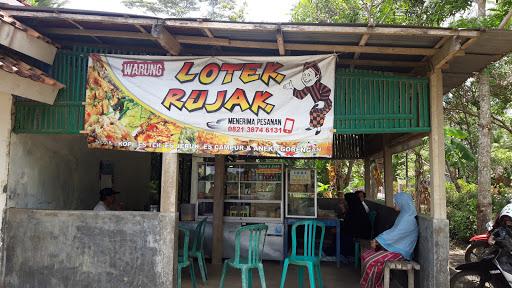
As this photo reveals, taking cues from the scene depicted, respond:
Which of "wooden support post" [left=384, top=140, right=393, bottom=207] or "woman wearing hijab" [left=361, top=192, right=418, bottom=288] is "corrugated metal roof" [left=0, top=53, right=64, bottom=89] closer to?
"woman wearing hijab" [left=361, top=192, right=418, bottom=288]

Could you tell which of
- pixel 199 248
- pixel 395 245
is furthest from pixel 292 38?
pixel 199 248

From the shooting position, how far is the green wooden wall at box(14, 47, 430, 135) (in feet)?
16.8

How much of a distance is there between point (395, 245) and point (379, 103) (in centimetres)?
184

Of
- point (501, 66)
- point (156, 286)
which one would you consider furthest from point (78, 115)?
point (501, 66)

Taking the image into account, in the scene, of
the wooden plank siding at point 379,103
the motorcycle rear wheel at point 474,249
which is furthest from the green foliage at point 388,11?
the motorcycle rear wheel at point 474,249

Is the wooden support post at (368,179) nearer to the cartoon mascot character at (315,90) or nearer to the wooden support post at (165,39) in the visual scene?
the cartoon mascot character at (315,90)

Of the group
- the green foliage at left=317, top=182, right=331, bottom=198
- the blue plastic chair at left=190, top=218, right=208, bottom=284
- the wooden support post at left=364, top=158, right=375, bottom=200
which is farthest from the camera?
the green foliage at left=317, top=182, right=331, bottom=198

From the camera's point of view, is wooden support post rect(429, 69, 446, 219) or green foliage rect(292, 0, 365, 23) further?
green foliage rect(292, 0, 365, 23)

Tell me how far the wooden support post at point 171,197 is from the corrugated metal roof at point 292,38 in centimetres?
145

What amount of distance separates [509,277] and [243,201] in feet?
14.6

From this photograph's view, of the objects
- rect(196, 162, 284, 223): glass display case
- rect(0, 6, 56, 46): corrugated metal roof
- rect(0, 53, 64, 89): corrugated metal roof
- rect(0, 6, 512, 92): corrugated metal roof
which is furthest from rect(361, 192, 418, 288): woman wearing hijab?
rect(0, 6, 56, 46): corrugated metal roof

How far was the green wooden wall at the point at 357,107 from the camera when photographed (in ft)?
16.8

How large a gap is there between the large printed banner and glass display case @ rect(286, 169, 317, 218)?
3.10 metres

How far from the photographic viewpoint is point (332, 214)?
27.8ft
